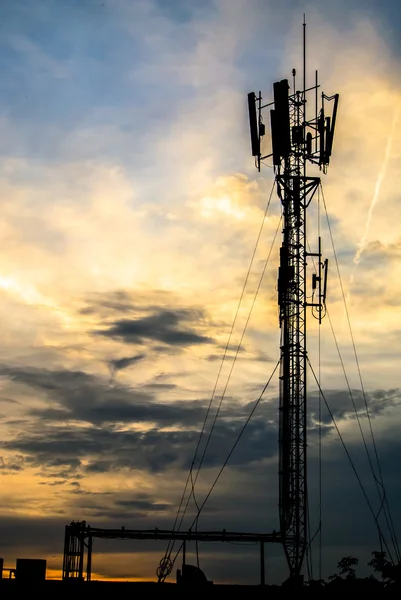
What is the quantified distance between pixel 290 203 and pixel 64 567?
33.5 metres

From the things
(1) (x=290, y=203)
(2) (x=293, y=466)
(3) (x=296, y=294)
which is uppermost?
(1) (x=290, y=203)

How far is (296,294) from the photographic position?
66.1 m

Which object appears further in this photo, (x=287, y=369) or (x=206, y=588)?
(x=287, y=369)

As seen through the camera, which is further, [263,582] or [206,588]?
[263,582]

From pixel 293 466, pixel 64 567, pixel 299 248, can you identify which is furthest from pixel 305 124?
pixel 64 567

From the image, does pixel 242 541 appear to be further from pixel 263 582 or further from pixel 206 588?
pixel 206 588

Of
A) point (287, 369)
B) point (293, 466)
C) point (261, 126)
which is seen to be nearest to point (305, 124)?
point (261, 126)

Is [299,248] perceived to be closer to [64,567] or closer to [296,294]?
[296,294]

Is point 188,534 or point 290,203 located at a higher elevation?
point 290,203

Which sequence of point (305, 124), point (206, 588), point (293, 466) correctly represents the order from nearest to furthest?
point (206, 588), point (293, 466), point (305, 124)

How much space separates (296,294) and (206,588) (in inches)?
873

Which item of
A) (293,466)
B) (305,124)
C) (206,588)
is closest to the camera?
(206,588)

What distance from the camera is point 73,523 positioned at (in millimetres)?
70250

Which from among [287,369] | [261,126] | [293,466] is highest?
[261,126]
